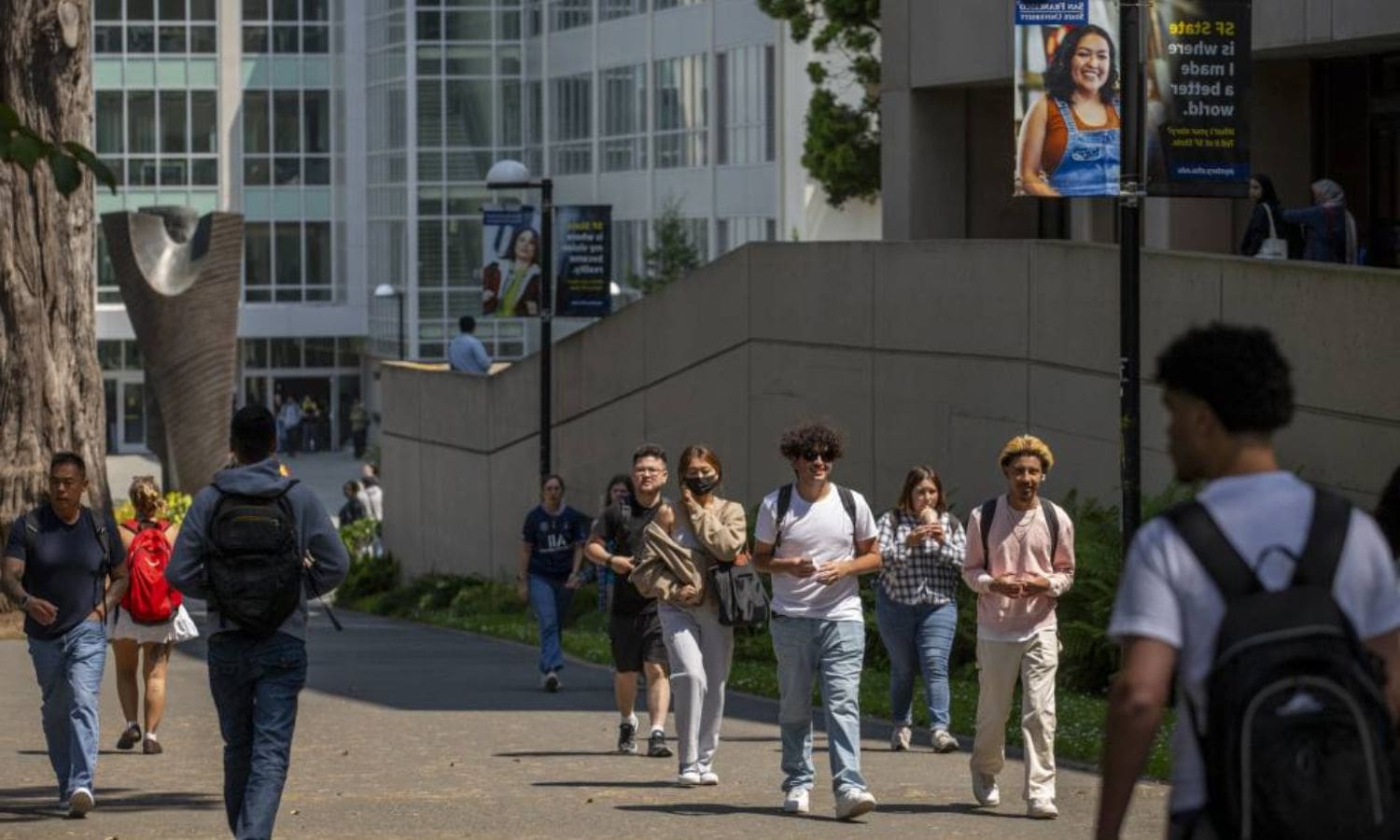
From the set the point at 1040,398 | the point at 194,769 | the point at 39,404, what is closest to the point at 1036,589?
the point at 194,769

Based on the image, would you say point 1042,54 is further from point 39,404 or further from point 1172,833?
point 39,404

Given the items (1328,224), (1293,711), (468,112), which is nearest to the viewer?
(1293,711)

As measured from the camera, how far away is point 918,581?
14812 millimetres

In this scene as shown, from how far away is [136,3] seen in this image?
76.8m

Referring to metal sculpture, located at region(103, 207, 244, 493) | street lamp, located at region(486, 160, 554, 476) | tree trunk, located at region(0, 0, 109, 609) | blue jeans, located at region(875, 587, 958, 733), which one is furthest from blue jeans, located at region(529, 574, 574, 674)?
metal sculpture, located at region(103, 207, 244, 493)

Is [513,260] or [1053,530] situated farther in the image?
[513,260]

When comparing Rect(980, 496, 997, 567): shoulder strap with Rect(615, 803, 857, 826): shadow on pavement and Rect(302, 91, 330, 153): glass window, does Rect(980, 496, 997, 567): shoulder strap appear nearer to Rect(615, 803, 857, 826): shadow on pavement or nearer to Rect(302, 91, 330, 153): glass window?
Rect(615, 803, 857, 826): shadow on pavement

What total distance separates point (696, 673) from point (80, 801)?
9.34 ft

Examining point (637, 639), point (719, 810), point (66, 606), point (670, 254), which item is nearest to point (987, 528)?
point (719, 810)

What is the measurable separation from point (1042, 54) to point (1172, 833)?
9.95 meters

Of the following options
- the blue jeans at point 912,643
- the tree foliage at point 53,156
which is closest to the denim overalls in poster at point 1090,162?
the blue jeans at point 912,643

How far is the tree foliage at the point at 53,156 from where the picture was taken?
226 inches

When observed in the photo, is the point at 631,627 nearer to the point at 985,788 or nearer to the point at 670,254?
the point at 985,788

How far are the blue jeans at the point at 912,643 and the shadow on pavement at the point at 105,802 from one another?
13.2 ft
